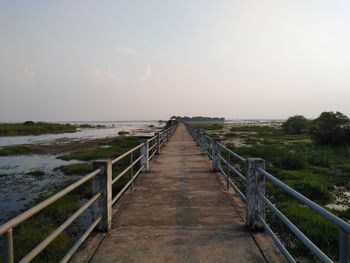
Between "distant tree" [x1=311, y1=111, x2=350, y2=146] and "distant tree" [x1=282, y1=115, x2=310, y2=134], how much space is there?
967 inches

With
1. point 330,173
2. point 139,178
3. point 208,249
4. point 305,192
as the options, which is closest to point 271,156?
point 330,173

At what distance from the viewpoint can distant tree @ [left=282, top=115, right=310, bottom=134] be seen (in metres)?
55.2

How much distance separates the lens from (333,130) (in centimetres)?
2878

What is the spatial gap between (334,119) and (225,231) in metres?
26.8

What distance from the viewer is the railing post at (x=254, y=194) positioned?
5.64 m

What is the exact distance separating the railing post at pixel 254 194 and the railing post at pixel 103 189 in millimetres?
2367

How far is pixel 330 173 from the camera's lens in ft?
53.6

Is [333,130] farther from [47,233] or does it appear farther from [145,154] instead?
[47,233]

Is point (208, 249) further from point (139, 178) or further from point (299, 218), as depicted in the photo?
point (139, 178)

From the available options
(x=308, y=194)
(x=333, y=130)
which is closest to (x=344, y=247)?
(x=308, y=194)

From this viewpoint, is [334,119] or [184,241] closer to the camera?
[184,241]

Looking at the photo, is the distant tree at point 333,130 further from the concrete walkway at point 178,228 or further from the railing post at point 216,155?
the concrete walkway at point 178,228

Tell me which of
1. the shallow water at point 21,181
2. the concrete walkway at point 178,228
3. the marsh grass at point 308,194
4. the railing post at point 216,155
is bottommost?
the shallow water at point 21,181

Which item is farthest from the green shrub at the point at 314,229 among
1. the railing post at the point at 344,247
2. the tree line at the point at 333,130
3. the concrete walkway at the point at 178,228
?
the tree line at the point at 333,130
